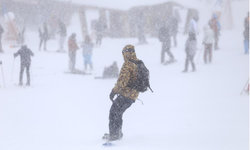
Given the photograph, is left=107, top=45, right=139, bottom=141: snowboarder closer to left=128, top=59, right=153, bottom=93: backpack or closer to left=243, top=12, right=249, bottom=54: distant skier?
left=128, top=59, right=153, bottom=93: backpack

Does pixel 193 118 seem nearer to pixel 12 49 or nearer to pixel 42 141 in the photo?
pixel 42 141

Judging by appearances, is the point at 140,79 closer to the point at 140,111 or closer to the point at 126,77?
the point at 126,77

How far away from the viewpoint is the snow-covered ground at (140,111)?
5.23 m

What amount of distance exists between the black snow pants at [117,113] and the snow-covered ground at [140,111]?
0.20m

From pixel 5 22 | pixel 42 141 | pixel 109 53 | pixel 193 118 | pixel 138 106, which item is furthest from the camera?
pixel 5 22

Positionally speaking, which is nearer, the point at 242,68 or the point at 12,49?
the point at 242,68

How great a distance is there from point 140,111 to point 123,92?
10.9ft

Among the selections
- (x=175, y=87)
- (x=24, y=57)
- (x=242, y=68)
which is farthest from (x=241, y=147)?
(x=242, y=68)

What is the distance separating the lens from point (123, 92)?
4.68m

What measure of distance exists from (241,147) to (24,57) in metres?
7.56

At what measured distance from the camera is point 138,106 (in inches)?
339

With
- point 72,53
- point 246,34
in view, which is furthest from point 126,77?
point 246,34

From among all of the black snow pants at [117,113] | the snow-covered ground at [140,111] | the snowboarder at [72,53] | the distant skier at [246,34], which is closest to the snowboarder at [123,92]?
the black snow pants at [117,113]

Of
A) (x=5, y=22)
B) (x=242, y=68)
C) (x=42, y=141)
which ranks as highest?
(x=5, y=22)
